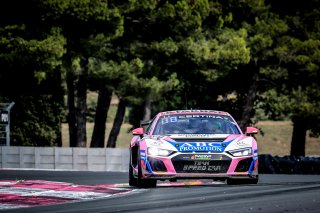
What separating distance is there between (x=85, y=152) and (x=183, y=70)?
10.5 metres

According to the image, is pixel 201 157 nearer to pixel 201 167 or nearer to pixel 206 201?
pixel 201 167

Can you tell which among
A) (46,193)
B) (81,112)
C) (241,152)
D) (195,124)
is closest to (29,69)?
(81,112)

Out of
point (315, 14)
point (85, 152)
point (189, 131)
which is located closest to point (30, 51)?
point (85, 152)

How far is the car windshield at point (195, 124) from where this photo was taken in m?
15.8

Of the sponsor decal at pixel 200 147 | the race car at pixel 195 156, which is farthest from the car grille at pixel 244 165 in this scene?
the sponsor decal at pixel 200 147

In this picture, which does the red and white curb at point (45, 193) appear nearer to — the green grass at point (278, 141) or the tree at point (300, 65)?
the tree at point (300, 65)

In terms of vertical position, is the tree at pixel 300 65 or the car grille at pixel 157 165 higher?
the tree at pixel 300 65

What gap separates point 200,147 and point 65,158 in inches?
A: 784

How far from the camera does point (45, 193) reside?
14.9 m

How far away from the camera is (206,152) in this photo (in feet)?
48.4

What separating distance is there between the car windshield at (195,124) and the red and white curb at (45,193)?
1292mm

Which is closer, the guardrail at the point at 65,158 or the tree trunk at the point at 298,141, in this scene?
the guardrail at the point at 65,158

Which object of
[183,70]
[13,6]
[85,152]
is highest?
[13,6]

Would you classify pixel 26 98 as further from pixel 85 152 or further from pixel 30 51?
pixel 85 152
